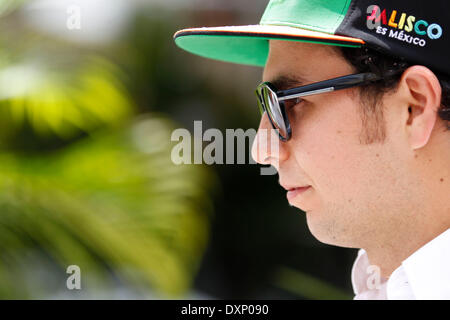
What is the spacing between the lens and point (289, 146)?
1.77m

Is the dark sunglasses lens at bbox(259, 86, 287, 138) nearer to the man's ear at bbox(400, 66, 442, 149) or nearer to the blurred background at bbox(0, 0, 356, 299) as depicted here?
the man's ear at bbox(400, 66, 442, 149)

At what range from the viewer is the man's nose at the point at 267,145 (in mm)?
1806

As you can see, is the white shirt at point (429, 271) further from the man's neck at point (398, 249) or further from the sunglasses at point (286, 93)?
the sunglasses at point (286, 93)

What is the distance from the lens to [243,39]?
2.13 meters

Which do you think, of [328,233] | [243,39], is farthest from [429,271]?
[243,39]

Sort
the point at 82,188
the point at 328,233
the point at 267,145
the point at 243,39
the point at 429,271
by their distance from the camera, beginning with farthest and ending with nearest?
the point at 82,188
the point at 243,39
the point at 267,145
the point at 328,233
the point at 429,271

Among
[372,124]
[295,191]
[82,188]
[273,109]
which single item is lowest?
[295,191]

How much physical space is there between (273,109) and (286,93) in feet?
0.24

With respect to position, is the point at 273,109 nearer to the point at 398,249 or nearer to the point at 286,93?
the point at 286,93

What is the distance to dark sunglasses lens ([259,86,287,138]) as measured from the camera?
1726mm

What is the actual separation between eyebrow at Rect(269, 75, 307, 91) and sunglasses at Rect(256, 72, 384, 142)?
18 mm

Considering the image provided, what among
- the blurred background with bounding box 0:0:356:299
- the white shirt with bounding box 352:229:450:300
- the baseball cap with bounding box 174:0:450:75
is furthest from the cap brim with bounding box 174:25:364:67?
the blurred background with bounding box 0:0:356:299
